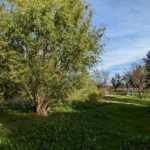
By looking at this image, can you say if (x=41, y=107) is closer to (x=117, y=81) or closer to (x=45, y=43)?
(x=45, y=43)

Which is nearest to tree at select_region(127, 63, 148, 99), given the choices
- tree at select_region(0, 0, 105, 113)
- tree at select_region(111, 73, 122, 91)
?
tree at select_region(0, 0, 105, 113)

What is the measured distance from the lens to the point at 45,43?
10.7 m

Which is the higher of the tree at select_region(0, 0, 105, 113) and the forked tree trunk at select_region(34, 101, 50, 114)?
the tree at select_region(0, 0, 105, 113)

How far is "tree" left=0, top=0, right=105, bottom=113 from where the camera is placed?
896 centimetres

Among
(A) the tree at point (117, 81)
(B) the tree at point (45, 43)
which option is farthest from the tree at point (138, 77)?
(A) the tree at point (117, 81)

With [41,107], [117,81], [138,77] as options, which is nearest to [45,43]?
[41,107]

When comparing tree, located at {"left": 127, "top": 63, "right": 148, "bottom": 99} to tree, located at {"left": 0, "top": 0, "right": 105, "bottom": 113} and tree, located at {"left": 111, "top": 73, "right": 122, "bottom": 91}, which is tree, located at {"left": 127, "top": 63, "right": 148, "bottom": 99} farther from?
tree, located at {"left": 111, "top": 73, "right": 122, "bottom": 91}

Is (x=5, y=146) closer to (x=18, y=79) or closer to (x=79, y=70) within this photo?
(x=18, y=79)

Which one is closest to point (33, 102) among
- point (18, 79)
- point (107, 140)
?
point (18, 79)

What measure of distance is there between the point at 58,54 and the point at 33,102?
5.27m

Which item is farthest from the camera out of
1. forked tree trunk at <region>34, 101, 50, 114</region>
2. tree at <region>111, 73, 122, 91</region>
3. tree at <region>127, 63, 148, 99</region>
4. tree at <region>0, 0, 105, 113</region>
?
tree at <region>111, 73, 122, 91</region>

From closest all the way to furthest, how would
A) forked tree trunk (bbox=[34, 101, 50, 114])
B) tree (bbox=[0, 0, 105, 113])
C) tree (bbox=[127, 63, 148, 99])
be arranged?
tree (bbox=[0, 0, 105, 113]) → forked tree trunk (bbox=[34, 101, 50, 114]) → tree (bbox=[127, 63, 148, 99])

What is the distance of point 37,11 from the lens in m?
8.97

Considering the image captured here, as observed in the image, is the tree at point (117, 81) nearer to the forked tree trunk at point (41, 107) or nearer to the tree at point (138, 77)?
the tree at point (138, 77)
